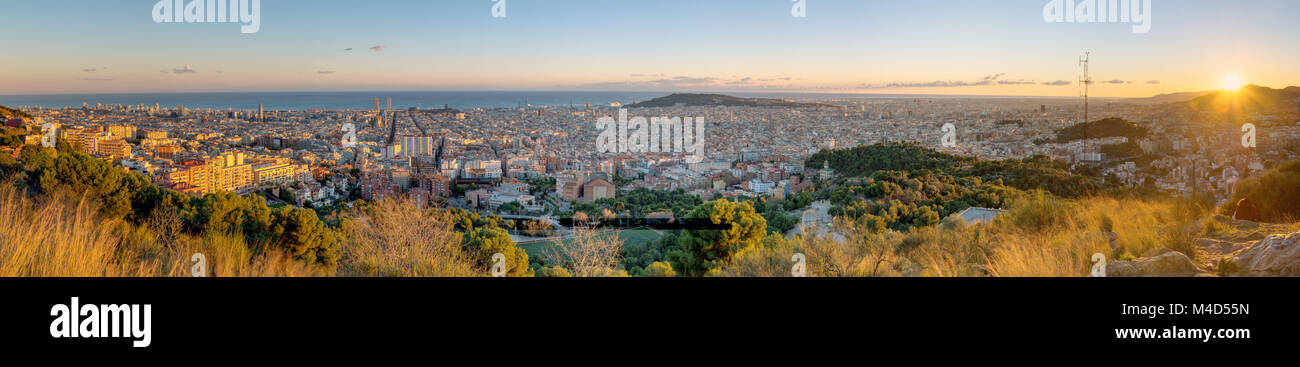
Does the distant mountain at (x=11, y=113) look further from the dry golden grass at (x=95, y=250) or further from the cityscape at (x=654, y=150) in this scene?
the dry golden grass at (x=95, y=250)

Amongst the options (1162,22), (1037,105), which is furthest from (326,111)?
(1037,105)

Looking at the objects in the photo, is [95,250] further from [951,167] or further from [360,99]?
[951,167]

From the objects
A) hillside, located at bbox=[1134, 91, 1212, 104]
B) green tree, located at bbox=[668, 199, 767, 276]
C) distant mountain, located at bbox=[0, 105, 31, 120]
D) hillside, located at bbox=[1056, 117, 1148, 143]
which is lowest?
green tree, located at bbox=[668, 199, 767, 276]

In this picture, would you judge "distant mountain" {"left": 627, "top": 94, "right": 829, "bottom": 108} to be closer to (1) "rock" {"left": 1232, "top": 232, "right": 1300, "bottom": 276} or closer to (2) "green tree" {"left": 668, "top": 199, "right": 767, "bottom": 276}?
(2) "green tree" {"left": 668, "top": 199, "right": 767, "bottom": 276}

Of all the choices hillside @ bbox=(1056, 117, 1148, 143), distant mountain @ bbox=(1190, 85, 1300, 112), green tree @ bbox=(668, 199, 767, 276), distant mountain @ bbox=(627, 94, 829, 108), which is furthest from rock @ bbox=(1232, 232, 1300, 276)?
hillside @ bbox=(1056, 117, 1148, 143)
